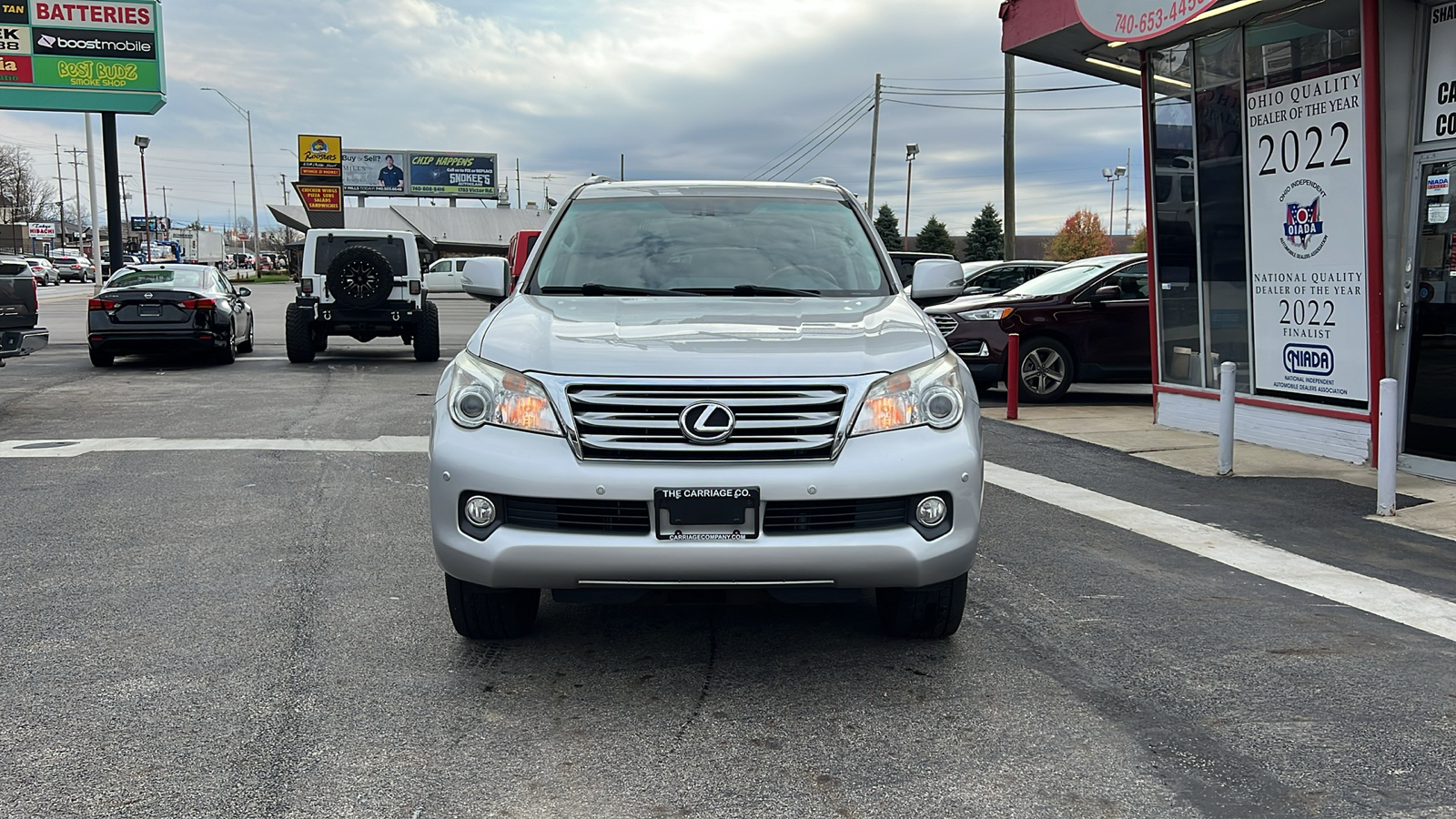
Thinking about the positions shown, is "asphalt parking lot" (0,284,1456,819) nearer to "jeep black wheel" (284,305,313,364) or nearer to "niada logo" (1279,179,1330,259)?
"niada logo" (1279,179,1330,259)

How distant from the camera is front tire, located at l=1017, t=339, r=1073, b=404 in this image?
1302cm

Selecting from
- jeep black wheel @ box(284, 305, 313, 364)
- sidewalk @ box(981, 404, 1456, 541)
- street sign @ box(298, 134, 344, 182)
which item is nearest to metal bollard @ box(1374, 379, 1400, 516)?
sidewalk @ box(981, 404, 1456, 541)

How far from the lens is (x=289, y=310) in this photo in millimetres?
17266

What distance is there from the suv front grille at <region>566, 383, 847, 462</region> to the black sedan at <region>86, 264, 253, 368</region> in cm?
1400

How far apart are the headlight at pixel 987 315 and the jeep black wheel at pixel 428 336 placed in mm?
8101

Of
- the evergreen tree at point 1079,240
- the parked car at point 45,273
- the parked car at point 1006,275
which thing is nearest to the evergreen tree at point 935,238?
the evergreen tree at point 1079,240

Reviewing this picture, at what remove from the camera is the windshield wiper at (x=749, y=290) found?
16.3 ft

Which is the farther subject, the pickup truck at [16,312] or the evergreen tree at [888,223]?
the evergreen tree at [888,223]

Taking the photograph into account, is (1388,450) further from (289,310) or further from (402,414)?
(289,310)

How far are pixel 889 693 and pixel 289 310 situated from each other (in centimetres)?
1521

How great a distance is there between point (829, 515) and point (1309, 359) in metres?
7.02

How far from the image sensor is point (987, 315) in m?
13.0

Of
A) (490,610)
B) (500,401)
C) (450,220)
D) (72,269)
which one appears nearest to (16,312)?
(490,610)

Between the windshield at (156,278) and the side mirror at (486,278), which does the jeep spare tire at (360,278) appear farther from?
the side mirror at (486,278)
